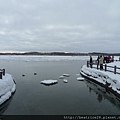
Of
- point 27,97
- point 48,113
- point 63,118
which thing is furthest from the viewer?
point 27,97

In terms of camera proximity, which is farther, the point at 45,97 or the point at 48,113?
the point at 45,97

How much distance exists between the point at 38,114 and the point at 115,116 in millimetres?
3804

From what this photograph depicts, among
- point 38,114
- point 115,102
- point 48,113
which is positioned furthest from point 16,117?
point 115,102

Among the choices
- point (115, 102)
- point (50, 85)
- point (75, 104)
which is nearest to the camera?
point (75, 104)

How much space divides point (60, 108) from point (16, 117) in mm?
2409

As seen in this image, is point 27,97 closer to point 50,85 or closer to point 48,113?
point 48,113

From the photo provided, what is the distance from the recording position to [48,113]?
7.89 m

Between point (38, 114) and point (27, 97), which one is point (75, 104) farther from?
point (27, 97)

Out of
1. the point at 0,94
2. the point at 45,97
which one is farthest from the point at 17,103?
the point at 45,97

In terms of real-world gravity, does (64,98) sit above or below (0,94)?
below

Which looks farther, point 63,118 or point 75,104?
point 75,104

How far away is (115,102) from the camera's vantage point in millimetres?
9844

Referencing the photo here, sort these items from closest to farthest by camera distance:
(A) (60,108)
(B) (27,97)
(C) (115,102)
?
1. (A) (60,108)
2. (C) (115,102)
3. (B) (27,97)

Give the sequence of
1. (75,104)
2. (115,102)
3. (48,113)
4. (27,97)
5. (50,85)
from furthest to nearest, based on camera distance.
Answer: (50,85), (27,97), (115,102), (75,104), (48,113)
